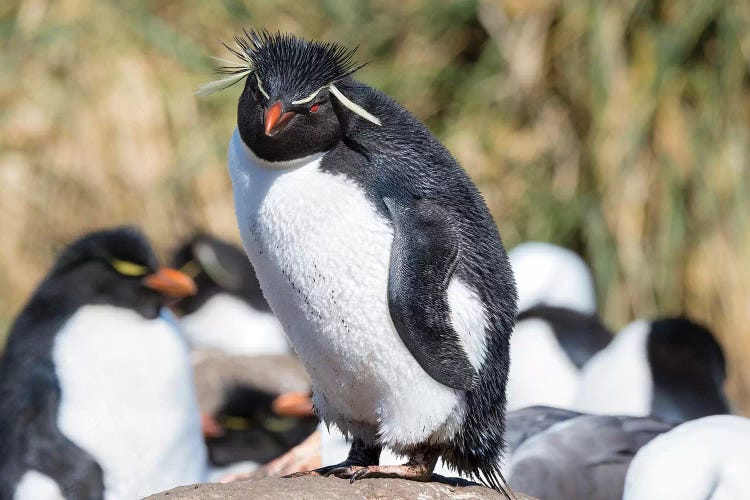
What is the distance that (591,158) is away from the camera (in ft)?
22.5

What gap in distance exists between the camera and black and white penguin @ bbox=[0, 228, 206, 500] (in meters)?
4.16

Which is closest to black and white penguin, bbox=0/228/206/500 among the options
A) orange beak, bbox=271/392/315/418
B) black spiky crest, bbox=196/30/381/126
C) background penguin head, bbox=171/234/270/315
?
orange beak, bbox=271/392/315/418

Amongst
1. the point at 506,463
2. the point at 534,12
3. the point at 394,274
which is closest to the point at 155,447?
the point at 506,463

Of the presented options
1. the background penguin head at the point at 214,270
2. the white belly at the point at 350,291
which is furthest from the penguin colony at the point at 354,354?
the background penguin head at the point at 214,270

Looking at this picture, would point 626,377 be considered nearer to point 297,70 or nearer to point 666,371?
point 666,371

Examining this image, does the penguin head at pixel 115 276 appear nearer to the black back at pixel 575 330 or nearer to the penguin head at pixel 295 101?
the penguin head at pixel 295 101

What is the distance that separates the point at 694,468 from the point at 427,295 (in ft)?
3.83

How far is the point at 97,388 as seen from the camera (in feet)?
14.0

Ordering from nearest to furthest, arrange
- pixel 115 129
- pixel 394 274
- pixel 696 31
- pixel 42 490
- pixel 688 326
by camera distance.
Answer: pixel 394 274 → pixel 42 490 → pixel 688 326 → pixel 696 31 → pixel 115 129

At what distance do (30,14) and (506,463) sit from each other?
500 cm

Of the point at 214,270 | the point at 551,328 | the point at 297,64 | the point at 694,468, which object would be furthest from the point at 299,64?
the point at 214,270

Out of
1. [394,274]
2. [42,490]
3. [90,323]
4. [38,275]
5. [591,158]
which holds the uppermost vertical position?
[394,274]

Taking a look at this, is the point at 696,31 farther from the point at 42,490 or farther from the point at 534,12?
the point at 42,490

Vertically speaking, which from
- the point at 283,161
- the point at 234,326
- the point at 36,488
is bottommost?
the point at 234,326
